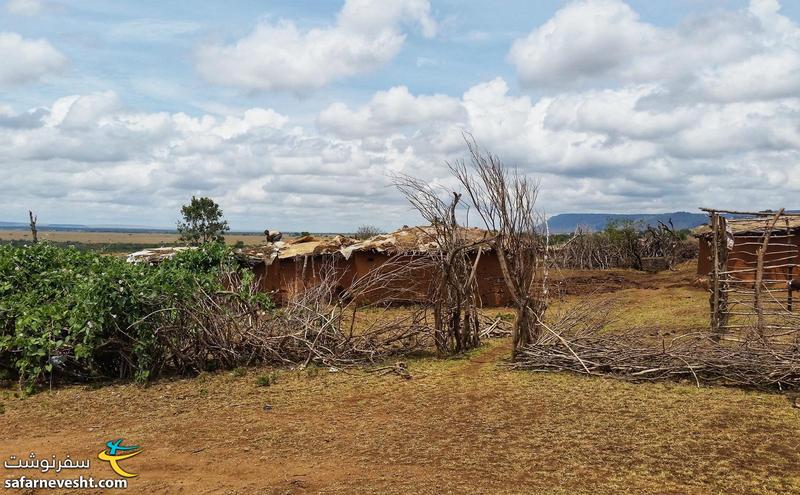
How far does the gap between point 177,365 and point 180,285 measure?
1.00 metres

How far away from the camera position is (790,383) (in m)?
6.80

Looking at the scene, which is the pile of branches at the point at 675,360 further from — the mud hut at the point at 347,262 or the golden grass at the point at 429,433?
the mud hut at the point at 347,262

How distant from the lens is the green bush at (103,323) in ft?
25.5

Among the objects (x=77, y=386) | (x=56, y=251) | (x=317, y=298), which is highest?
(x=56, y=251)

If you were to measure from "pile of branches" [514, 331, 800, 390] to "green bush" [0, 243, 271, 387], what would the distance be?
156 inches

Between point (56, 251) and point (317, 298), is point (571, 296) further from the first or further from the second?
point (56, 251)

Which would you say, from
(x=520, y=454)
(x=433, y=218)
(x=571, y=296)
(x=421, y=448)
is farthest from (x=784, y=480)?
(x=571, y=296)

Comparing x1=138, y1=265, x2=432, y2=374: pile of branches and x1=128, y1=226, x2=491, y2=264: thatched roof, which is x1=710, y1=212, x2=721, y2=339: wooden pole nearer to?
x1=138, y1=265, x2=432, y2=374: pile of branches

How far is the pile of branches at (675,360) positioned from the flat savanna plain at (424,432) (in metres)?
0.24

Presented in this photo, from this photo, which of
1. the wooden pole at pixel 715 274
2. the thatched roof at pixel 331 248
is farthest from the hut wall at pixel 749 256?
the thatched roof at pixel 331 248

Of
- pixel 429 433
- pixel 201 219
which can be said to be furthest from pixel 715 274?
pixel 201 219

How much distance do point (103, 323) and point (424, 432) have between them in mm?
4331

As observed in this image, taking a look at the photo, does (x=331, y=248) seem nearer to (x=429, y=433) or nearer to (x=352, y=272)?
(x=352, y=272)

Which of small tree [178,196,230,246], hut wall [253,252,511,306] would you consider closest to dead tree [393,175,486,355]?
hut wall [253,252,511,306]
